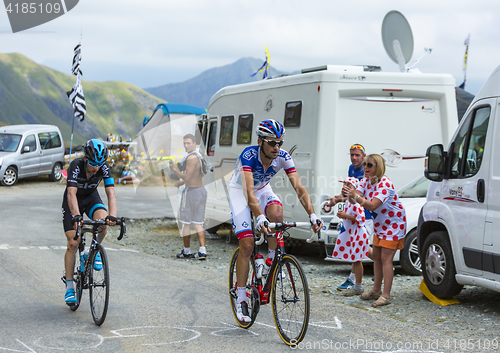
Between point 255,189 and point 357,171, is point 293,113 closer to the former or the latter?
point 357,171

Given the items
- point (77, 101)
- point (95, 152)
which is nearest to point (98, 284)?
point (95, 152)

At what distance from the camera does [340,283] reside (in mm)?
8250

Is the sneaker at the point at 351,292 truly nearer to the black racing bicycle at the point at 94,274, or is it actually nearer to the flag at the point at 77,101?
the black racing bicycle at the point at 94,274

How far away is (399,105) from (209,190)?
16.4ft

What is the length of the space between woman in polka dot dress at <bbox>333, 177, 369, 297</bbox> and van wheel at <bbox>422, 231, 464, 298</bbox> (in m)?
0.77

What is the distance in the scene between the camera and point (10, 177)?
23375 millimetres

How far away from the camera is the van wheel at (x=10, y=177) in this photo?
23156 millimetres

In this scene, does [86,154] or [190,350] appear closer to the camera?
[190,350]

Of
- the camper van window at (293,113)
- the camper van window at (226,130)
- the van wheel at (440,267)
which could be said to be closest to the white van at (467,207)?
the van wheel at (440,267)

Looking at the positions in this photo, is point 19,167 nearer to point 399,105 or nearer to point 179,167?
point 179,167

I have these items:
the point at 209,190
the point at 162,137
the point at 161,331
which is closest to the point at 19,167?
the point at 162,137

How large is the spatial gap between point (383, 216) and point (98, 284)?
3.31 m

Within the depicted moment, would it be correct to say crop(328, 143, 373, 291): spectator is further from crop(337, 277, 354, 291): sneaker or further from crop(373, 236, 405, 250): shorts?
crop(373, 236, 405, 250): shorts

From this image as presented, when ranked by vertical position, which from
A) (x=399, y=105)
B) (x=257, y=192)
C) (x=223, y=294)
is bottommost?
(x=223, y=294)
